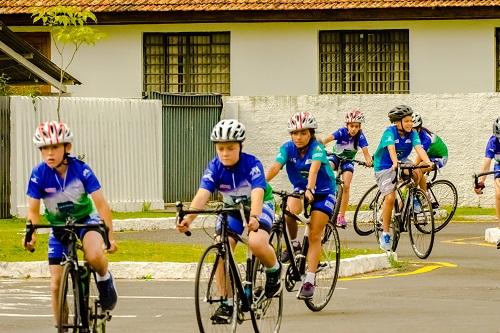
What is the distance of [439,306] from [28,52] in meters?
14.3

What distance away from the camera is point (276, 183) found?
92.4 feet

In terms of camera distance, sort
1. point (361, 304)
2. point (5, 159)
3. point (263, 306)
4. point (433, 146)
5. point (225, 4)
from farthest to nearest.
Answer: point (225, 4), point (5, 159), point (433, 146), point (361, 304), point (263, 306)

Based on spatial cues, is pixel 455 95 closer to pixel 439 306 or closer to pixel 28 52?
pixel 28 52

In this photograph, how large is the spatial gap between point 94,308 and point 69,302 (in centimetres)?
43

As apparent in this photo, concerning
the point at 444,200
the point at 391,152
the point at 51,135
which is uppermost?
the point at 51,135

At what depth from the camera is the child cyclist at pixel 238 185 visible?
11.3 meters

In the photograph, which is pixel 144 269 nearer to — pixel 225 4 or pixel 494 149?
pixel 494 149

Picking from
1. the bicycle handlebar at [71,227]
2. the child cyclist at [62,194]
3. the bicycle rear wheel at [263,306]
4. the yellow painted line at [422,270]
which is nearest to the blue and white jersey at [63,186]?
the child cyclist at [62,194]

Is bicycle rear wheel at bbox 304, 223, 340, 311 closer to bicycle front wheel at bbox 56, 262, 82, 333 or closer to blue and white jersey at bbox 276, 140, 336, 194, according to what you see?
blue and white jersey at bbox 276, 140, 336, 194

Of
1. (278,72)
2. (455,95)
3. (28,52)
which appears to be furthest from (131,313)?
(278,72)

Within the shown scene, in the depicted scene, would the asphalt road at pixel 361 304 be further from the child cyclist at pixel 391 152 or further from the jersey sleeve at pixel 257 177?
the jersey sleeve at pixel 257 177

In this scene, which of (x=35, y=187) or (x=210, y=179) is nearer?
(x=35, y=187)

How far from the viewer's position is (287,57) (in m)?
31.2

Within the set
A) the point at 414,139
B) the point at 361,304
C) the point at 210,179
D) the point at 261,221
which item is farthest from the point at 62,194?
the point at 414,139
